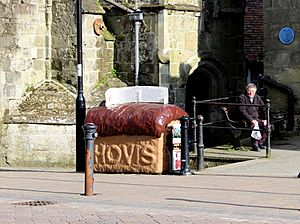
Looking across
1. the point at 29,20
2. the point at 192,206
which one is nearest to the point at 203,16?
the point at 29,20

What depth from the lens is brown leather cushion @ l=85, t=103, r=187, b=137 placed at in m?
15.7

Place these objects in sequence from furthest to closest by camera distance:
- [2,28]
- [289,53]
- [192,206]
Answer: [2,28]
[289,53]
[192,206]

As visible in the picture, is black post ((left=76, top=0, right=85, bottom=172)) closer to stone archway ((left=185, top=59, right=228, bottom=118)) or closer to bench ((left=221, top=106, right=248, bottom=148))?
bench ((left=221, top=106, right=248, bottom=148))

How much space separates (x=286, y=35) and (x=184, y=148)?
6.05m

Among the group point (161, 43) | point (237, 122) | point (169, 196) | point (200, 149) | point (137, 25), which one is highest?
point (137, 25)

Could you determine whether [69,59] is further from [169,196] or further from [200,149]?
[169,196]

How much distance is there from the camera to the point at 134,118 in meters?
15.9

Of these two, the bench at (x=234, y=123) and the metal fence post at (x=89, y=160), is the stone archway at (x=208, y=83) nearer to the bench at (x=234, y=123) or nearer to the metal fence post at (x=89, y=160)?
the bench at (x=234, y=123)

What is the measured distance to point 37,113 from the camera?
2203 centimetres

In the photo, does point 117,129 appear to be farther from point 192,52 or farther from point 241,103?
point 192,52

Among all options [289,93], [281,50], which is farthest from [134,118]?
[281,50]

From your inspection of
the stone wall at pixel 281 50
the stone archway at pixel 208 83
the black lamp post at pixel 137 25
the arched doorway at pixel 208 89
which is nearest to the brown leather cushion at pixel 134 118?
the stone wall at pixel 281 50

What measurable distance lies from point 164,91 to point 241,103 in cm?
157

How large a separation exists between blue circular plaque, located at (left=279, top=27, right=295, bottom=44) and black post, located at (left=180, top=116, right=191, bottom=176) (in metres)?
5.77
